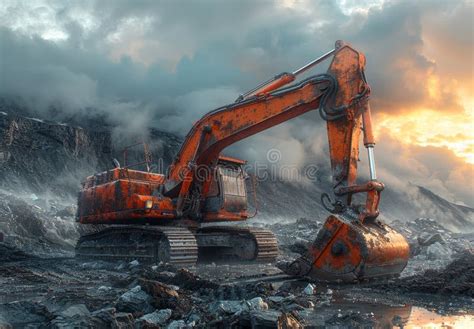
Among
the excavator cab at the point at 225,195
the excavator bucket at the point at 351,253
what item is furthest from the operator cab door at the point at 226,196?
the excavator bucket at the point at 351,253

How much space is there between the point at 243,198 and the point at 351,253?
5.27 metres

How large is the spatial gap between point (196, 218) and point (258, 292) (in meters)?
5.46

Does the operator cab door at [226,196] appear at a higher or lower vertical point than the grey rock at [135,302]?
higher

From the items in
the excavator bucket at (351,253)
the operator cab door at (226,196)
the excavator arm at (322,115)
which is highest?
the excavator arm at (322,115)

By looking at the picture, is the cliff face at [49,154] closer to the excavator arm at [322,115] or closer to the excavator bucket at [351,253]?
the excavator arm at [322,115]

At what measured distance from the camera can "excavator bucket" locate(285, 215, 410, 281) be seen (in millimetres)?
6031

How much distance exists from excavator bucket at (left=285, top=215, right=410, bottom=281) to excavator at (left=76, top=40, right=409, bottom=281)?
1 centimetres

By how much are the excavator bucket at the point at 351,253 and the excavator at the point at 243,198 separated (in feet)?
0.05

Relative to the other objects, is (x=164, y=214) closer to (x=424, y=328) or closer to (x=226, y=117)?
(x=226, y=117)

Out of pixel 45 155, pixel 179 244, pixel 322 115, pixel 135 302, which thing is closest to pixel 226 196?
pixel 179 244

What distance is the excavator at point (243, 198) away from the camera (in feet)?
20.8

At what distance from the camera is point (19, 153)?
34.7 m

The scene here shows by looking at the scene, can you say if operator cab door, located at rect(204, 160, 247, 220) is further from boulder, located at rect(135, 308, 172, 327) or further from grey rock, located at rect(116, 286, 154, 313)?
boulder, located at rect(135, 308, 172, 327)

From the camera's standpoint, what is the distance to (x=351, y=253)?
6082 mm
